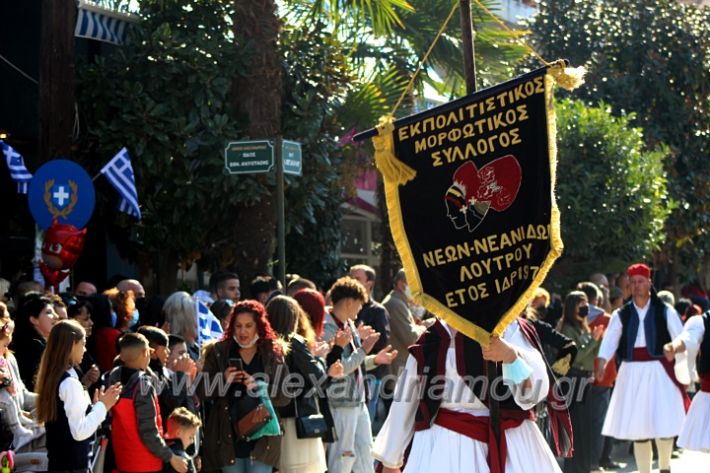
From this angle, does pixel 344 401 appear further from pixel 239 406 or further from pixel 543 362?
pixel 543 362

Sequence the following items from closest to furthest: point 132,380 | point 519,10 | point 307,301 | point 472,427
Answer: point 472,427
point 132,380
point 307,301
point 519,10

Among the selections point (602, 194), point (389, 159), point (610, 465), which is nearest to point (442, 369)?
point (389, 159)

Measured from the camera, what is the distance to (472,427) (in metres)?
6.55

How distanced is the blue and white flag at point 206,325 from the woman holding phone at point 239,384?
1.11 m

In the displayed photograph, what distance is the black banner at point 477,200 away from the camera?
6.42 m

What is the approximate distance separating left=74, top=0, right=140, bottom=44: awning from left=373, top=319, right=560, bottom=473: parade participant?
880 centimetres

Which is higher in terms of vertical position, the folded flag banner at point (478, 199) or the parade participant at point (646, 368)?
the folded flag banner at point (478, 199)

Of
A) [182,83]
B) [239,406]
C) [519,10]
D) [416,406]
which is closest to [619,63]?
[519,10]

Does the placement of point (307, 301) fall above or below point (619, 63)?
below

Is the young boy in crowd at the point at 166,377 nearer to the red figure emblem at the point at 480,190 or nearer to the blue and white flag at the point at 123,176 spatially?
the red figure emblem at the point at 480,190

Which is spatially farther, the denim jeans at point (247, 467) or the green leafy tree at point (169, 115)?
the green leafy tree at point (169, 115)

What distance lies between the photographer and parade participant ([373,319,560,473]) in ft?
21.3

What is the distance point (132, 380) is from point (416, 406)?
2315mm

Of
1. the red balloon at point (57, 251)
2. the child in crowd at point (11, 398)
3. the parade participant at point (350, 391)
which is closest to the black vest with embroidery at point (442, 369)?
the child in crowd at point (11, 398)
